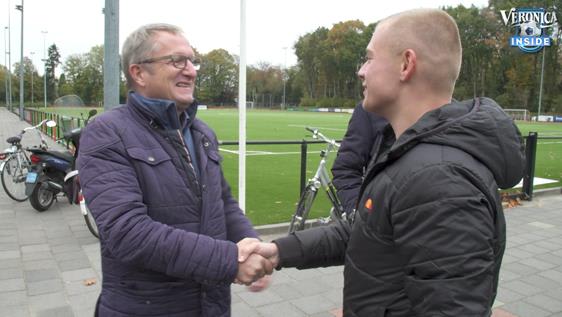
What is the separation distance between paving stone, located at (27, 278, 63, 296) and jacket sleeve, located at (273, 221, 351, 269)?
10.1 ft

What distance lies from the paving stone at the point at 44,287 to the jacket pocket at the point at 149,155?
3036mm

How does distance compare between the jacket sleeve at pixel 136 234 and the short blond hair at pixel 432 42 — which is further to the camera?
the jacket sleeve at pixel 136 234

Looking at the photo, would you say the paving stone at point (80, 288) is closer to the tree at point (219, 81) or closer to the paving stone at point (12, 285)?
the paving stone at point (12, 285)

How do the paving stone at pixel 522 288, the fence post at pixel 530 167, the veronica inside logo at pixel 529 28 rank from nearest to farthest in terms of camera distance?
1. the paving stone at pixel 522 288
2. the fence post at pixel 530 167
3. the veronica inside logo at pixel 529 28

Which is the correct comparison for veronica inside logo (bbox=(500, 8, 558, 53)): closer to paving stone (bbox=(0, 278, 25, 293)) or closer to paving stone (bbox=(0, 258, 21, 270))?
paving stone (bbox=(0, 258, 21, 270))

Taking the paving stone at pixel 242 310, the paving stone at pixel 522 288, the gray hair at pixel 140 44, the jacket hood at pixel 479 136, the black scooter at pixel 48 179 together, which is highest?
the gray hair at pixel 140 44

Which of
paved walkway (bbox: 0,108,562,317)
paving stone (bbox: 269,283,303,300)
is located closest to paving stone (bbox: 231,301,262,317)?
paved walkway (bbox: 0,108,562,317)

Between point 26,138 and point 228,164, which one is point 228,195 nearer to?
point 228,164

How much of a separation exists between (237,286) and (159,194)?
2743 mm

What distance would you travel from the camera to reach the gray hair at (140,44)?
73.3 inches

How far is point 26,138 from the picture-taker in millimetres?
18953

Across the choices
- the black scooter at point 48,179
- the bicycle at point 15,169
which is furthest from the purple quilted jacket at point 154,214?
the bicycle at point 15,169

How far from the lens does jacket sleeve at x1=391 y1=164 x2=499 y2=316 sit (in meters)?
1.11

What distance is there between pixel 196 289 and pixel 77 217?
Result: 566 centimetres
